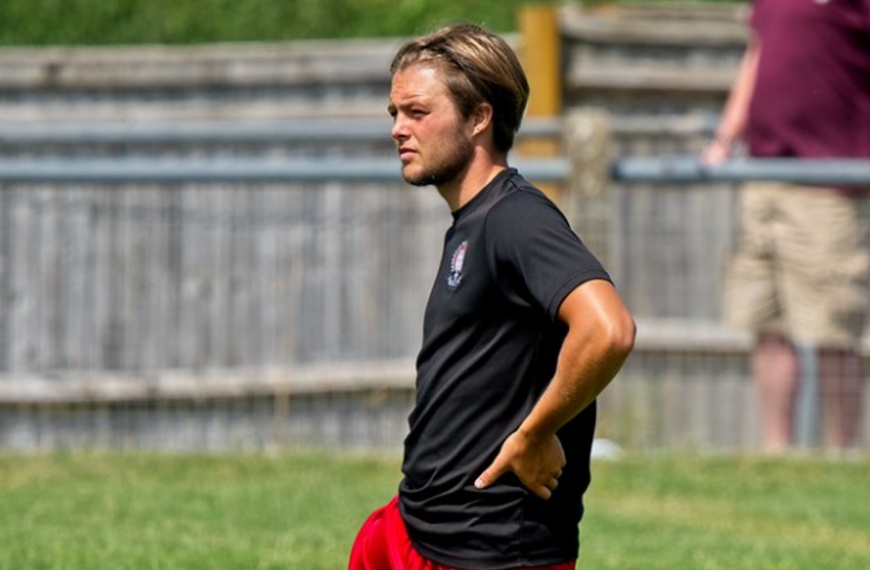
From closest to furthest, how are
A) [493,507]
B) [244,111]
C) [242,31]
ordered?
1. [493,507]
2. [244,111]
3. [242,31]

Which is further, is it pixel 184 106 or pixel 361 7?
pixel 361 7

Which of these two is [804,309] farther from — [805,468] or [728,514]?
[728,514]

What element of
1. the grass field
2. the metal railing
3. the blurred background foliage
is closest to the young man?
the grass field

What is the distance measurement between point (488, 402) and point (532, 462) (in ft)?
0.62

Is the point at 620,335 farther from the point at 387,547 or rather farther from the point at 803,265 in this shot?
the point at 803,265

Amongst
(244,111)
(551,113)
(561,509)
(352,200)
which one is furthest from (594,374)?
(244,111)

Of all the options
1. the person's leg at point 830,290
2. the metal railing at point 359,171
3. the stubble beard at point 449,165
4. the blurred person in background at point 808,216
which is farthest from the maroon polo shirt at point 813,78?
the stubble beard at point 449,165

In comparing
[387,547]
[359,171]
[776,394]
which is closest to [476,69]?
[387,547]

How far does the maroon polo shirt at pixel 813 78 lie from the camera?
9312 mm

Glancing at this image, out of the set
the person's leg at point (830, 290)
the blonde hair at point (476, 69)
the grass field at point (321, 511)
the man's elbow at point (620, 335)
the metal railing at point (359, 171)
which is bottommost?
the grass field at point (321, 511)

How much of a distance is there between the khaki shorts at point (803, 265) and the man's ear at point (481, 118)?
5.14 meters

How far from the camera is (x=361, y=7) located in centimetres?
1448

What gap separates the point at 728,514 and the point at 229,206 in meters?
3.13

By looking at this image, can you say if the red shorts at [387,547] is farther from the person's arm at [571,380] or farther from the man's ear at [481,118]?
the man's ear at [481,118]
